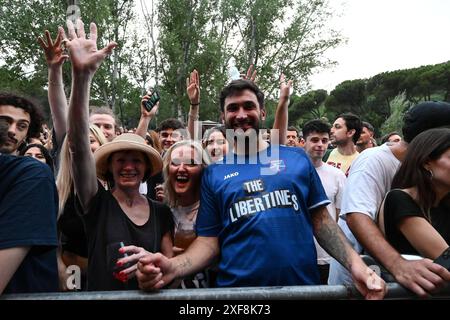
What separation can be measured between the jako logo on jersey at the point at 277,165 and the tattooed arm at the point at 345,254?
0.90ft

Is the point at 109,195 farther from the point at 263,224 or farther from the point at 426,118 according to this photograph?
the point at 426,118

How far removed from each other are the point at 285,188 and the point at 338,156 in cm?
335

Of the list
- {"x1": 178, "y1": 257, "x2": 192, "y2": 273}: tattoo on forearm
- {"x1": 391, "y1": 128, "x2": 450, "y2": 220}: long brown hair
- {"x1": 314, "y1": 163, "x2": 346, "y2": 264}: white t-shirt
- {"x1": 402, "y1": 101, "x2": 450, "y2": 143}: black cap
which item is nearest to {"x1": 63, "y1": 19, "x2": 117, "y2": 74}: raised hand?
{"x1": 178, "y1": 257, "x2": 192, "y2": 273}: tattoo on forearm

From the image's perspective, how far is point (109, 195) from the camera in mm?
2059

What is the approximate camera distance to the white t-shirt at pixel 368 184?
193cm

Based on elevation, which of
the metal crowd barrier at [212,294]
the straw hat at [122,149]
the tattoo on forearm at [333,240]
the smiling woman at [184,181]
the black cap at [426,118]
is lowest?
the metal crowd barrier at [212,294]

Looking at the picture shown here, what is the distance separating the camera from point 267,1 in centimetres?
2102

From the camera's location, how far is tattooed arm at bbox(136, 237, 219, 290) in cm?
143

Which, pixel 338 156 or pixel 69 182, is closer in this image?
pixel 69 182

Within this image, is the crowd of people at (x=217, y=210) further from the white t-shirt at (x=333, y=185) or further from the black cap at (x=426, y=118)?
the white t-shirt at (x=333, y=185)

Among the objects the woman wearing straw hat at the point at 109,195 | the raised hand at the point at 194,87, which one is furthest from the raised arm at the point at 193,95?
the woman wearing straw hat at the point at 109,195

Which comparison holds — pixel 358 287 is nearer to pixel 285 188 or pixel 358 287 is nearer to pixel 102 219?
pixel 285 188

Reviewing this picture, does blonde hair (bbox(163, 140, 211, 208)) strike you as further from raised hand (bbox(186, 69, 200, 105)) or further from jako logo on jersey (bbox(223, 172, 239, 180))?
raised hand (bbox(186, 69, 200, 105))
